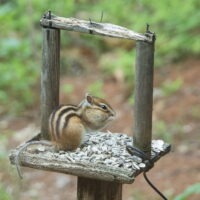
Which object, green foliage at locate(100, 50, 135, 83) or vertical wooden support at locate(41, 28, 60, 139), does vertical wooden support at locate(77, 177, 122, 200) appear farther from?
green foliage at locate(100, 50, 135, 83)

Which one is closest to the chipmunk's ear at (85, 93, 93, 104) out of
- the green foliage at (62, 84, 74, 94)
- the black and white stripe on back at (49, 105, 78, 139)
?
A: the black and white stripe on back at (49, 105, 78, 139)

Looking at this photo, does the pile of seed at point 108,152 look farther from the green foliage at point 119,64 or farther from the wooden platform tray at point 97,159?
the green foliage at point 119,64

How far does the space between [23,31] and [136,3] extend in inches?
80.5

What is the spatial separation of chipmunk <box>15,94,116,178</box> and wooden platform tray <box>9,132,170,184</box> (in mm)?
49

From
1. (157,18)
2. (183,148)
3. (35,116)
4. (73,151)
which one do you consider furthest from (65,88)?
(73,151)

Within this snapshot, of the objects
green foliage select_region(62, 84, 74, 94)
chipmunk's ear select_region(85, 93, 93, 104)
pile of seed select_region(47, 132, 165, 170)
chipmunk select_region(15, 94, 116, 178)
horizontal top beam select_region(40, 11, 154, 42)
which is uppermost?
horizontal top beam select_region(40, 11, 154, 42)

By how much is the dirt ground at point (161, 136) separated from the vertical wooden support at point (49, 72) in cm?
270

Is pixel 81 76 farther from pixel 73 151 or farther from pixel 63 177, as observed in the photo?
pixel 73 151

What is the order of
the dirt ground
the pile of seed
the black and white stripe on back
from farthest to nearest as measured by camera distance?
the dirt ground
the black and white stripe on back
the pile of seed

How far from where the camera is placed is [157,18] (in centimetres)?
1001

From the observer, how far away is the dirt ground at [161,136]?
7273mm

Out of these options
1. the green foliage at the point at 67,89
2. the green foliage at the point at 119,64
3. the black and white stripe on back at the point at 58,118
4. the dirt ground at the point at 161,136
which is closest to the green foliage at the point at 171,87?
the dirt ground at the point at 161,136

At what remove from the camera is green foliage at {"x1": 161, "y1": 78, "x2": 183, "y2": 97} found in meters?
8.89

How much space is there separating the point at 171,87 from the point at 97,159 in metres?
5.32
